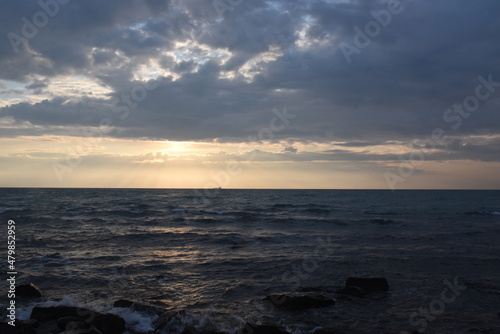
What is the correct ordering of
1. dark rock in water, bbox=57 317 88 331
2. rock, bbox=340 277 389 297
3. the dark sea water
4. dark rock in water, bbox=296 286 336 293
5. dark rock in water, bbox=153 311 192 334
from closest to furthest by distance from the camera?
dark rock in water, bbox=57 317 88 331 < dark rock in water, bbox=153 311 192 334 < the dark sea water < rock, bbox=340 277 389 297 < dark rock in water, bbox=296 286 336 293

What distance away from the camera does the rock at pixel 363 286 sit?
1281 centimetres

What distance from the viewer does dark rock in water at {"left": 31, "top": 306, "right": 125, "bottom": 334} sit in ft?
29.8

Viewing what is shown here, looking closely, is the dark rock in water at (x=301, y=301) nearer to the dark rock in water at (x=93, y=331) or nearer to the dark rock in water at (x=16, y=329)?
the dark rock in water at (x=93, y=331)

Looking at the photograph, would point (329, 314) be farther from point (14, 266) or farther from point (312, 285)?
point (14, 266)

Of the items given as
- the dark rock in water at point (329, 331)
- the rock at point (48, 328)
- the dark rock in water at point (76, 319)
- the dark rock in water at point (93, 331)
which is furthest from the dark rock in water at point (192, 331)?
the rock at point (48, 328)

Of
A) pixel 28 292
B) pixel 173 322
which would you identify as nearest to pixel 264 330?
pixel 173 322

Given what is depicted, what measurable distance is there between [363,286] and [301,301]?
3.26 meters

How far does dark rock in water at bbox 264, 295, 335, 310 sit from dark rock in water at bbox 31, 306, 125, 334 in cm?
494

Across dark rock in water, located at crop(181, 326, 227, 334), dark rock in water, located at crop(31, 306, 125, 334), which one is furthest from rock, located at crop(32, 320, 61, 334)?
dark rock in water, located at crop(181, 326, 227, 334)

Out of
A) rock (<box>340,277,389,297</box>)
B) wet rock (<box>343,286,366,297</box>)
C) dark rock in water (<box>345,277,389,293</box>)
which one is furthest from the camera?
dark rock in water (<box>345,277,389,293</box>)

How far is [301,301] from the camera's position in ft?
37.4

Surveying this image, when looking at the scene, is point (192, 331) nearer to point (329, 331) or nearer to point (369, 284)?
point (329, 331)

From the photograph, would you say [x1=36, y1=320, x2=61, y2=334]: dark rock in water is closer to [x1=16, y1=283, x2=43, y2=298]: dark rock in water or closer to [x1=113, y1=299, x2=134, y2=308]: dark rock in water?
[x1=113, y1=299, x2=134, y2=308]: dark rock in water

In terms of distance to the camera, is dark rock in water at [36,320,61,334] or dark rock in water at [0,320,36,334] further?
dark rock in water at [36,320,61,334]
